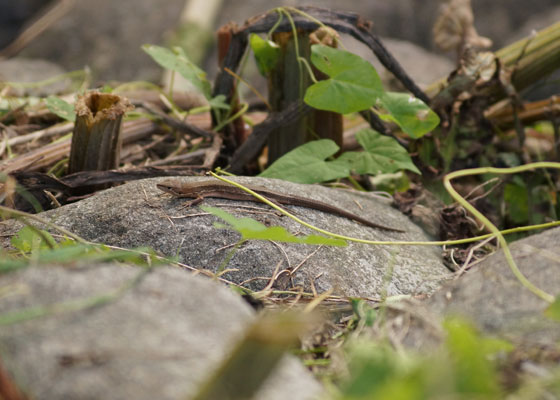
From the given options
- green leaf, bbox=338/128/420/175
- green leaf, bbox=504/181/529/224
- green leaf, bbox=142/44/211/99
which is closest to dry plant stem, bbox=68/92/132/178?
green leaf, bbox=142/44/211/99

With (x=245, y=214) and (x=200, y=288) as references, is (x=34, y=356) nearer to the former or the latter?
(x=200, y=288)

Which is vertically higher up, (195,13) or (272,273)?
(195,13)

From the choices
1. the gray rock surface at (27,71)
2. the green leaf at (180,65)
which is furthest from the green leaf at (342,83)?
the gray rock surface at (27,71)

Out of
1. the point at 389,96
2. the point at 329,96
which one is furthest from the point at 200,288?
the point at 389,96

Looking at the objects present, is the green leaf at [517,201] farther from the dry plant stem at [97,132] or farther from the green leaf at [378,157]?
the dry plant stem at [97,132]

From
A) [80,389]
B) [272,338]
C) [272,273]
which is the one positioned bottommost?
[272,273]

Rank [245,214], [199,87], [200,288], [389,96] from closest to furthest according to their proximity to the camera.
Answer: [200,288] < [245,214] < [389,96] < [199,87]
